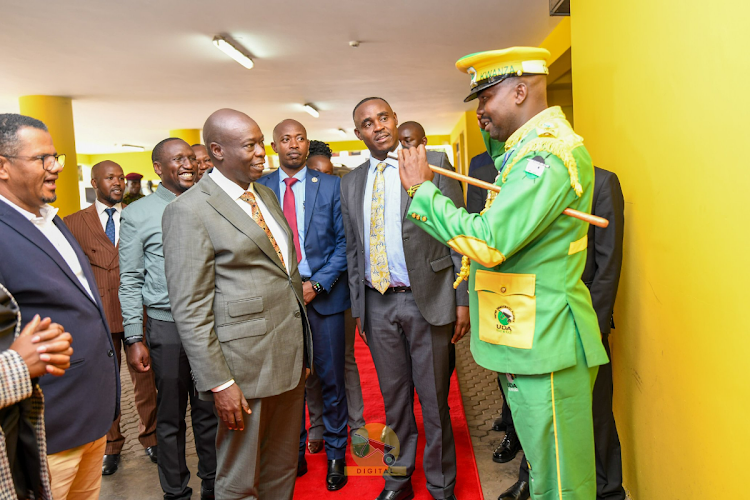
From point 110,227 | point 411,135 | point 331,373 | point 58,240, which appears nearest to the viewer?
point 58,240

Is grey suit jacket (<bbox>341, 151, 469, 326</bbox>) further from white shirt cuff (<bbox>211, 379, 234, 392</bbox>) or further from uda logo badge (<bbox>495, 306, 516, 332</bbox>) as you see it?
white shirt cuff (<bbox>211, 379, 234, 392</bbox>)

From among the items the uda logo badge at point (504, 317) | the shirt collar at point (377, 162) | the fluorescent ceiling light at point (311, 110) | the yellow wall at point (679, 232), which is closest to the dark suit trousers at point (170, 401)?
the shirt collar at point (377, 162)

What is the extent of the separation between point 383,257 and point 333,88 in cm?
741

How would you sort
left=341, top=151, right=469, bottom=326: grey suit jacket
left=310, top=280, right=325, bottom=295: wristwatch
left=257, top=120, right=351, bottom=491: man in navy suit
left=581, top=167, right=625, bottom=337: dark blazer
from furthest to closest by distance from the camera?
left=257, top=120, right=351, bottom=491: man in navy suit, left=310, top=280, right=325, bottom=295: wristwatch, left=341, top=151, right=469, bottom=326: grey suit jacket, left=581, top=167, right=625, bottom=337: dark blazer

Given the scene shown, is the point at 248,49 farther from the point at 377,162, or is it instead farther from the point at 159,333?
the point at 159,333

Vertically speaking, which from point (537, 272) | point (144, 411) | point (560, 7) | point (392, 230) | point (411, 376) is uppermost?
point (560, 7)

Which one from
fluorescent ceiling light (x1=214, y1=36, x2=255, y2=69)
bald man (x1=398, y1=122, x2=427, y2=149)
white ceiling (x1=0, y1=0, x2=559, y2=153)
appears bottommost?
bald man (x1=398, y1=122, x2=427, y2=149)

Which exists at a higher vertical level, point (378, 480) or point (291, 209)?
point (291, 209)

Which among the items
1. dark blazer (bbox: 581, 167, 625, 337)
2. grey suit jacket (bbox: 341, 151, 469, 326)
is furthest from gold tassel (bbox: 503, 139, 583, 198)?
grey suit jacket (bbox: 341, 151, 469, 326)

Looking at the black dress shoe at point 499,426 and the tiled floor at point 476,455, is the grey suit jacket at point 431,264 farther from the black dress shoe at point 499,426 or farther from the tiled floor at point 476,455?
the black dress shoe at point 499,426

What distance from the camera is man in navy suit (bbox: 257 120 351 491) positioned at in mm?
3055

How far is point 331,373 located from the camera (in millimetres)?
3115

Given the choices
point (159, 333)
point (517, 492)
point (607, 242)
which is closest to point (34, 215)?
point (159, 333)

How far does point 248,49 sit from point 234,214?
5.53 metres
